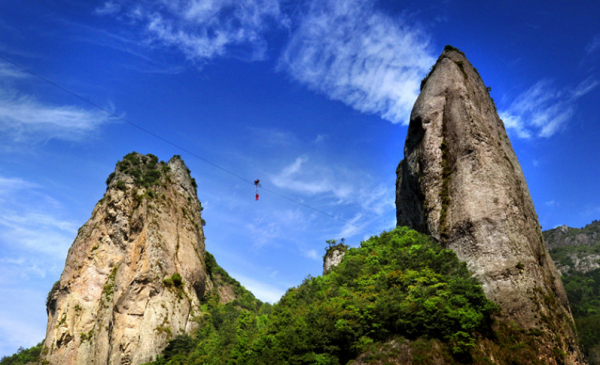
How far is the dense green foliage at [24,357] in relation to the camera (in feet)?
220

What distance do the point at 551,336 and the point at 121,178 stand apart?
150 feet

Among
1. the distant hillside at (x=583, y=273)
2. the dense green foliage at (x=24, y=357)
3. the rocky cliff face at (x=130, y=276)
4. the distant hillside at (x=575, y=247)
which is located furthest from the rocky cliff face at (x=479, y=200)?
the distant hillside at (x=575, y=247)

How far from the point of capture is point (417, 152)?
107 feet

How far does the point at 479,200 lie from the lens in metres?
25.3

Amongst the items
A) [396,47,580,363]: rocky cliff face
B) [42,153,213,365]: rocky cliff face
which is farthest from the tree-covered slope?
[42,153,213,365]: rocky cliff face

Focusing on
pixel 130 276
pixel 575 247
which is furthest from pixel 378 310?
pixel 575 247

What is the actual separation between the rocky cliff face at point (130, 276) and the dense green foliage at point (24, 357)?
28.9 metres

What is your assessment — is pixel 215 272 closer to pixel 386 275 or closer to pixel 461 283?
pixel 386 275

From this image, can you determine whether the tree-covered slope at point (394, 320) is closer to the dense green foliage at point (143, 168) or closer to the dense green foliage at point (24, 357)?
the dense green foliage at point (143, 168)

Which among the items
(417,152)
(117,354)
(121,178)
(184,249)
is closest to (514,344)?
(417,152)

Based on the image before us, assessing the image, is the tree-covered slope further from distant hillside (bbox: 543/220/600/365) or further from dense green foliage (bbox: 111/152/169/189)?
dense green foliage (bbox: 111/152/169/189)

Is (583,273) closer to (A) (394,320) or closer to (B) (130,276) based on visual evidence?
(A) (394,320)

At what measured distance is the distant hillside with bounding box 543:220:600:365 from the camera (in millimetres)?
43688

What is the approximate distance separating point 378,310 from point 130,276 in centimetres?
2883
